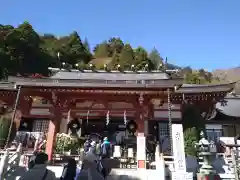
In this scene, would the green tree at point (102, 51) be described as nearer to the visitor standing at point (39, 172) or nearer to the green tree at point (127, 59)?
the green tree at point (127, 59)

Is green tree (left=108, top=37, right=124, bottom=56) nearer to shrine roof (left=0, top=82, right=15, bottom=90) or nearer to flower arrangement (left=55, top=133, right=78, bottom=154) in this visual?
shrine roof (left=0, top=82, right=15, bottom=90)

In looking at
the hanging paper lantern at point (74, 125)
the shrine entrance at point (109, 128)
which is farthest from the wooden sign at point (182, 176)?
the hanging paper lantern at point (74, 125)

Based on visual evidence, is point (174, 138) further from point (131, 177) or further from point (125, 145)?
point (125, 145)

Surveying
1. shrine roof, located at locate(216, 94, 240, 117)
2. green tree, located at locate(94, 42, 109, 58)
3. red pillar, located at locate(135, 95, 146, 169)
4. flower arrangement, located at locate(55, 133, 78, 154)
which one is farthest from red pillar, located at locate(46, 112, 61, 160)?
green tree, located at locate(94, 42, 109, 58)

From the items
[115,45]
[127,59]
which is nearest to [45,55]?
[127,59]

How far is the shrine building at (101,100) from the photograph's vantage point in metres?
13.7

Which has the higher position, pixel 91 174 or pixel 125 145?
pixel 125 145

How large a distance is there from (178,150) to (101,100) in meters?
6.76

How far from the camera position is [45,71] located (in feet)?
167

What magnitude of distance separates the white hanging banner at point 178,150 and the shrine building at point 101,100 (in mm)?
1177

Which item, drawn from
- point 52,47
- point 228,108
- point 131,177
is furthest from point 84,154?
point 52,47

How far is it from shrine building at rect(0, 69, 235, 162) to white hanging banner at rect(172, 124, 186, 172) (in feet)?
3.86

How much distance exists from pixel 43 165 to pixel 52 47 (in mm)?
56998

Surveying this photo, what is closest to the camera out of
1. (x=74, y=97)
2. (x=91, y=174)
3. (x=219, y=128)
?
(x=91, y=174)
